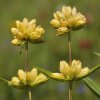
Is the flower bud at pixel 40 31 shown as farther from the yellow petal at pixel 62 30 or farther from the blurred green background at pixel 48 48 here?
the blurred green background at pixel 48 48

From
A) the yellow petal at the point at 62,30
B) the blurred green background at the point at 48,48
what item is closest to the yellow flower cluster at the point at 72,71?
the yellow petal at the point at 62,30

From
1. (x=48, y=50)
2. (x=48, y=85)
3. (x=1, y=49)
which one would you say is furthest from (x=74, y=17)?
(x=1, y=49)

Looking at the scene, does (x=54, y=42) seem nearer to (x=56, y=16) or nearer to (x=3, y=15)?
(x=3, y=15)

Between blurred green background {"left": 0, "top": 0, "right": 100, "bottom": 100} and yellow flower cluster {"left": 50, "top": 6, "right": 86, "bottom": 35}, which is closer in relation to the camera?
yellow flower cluster {"left": 50, "top": 6, "right": 86, "bottom": 35}

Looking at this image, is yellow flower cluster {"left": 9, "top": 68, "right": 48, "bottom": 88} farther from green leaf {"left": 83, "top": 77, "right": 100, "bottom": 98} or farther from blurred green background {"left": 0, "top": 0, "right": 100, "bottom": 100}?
blurred green background {"left": 0, "top": 0, "right": 100, "bottom": 100}

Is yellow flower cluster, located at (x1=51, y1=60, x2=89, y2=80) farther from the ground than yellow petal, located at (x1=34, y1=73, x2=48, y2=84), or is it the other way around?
yellow flower cluster, located at (x1=51, y1=60, x2=89, y2=80)

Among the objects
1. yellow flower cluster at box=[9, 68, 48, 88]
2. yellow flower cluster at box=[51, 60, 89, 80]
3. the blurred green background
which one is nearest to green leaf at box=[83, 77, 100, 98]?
yellow flower cluster at box=[51, 60, 89, 80]

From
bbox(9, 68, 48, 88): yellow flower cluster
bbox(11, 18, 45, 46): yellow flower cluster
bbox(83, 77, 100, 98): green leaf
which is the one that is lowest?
bbox(83, 77, 100, 98): green leaf
